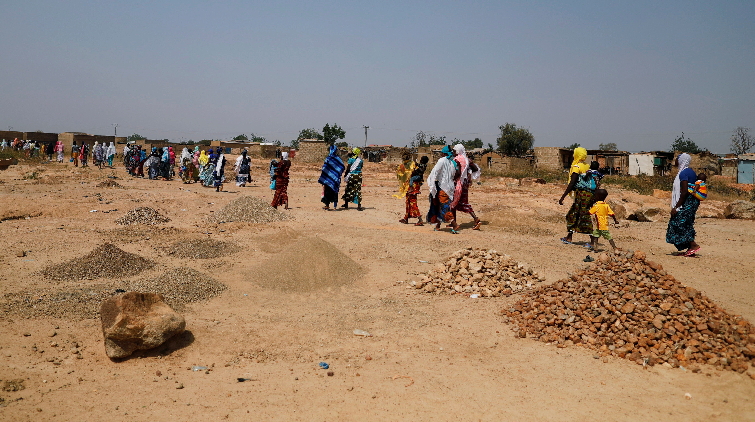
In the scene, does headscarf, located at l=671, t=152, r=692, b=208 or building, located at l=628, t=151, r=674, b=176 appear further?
building, located at l=628, t=151, r=674, b=176

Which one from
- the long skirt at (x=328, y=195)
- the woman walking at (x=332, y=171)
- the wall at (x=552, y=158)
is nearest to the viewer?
the woman walking at (x=332, y=171)

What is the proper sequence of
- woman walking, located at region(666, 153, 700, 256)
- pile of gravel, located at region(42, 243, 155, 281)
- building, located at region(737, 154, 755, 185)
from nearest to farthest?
1. pile of gravel, located at region(42, 243, 155, 281)
2. woman walking, located at region(666, 153, 700, 256)
3. building, located at region(737, 154, 755, 185)

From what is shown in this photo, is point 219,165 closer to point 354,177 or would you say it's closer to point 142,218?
point 354,177

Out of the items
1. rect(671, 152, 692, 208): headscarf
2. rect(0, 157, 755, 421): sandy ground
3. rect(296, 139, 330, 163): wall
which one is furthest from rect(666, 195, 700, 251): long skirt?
rect(296, 139, 330, 163): wall

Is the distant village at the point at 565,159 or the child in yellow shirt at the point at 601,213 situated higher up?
the distant village at the point at 565,159

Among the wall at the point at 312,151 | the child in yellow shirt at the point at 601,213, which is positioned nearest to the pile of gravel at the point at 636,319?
the child in yellow shirt at the point at 601,213

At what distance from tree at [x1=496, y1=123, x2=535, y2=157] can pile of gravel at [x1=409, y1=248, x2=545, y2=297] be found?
50633mm

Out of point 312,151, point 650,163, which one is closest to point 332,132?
point 312,151

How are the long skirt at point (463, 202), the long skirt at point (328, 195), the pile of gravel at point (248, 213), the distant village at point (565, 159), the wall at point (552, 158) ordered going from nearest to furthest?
the long skirt at point (463, 202) → the pile of gravel at point (248, 213) → the long skirt at point (328, 195) → the distant village at point (565, 159) → the wall at point (552, 158)

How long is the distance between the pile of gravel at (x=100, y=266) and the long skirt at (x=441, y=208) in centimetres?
545

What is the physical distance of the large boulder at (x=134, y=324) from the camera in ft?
13.5

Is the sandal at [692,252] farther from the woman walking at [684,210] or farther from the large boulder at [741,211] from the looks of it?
the large boulder at [741,211]

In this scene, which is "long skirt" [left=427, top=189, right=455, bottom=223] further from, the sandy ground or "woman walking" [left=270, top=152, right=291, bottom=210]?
"woman walking" [left=270, top=152, right=291, bottom=210]

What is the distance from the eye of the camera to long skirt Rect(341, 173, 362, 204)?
12.6 metres
